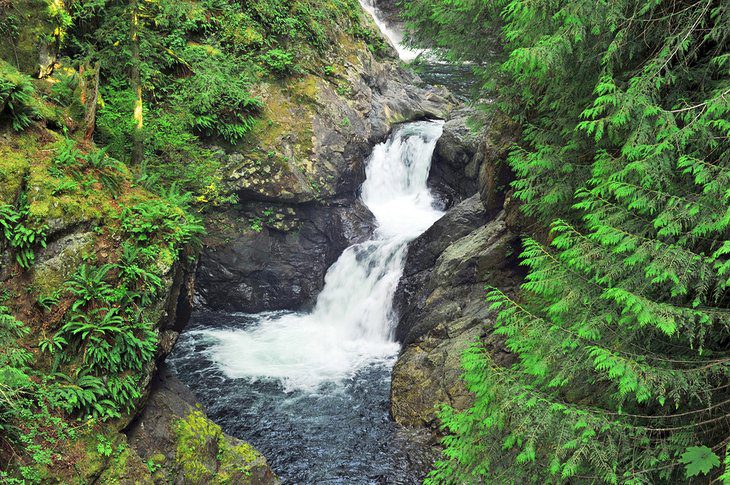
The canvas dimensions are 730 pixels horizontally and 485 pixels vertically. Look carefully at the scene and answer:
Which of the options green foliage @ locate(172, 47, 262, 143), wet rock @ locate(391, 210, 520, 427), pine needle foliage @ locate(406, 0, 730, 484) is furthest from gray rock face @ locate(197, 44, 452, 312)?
pine needle foliage @ locate(406, 0, 730, 484)

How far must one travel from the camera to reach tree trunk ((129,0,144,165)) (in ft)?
30.2

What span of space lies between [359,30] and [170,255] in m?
16.9

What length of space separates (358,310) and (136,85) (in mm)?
9613

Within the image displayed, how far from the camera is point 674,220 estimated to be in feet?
13.5

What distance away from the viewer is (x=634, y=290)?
4.29 m

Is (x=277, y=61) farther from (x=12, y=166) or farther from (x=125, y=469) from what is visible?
(x=125, y=469)

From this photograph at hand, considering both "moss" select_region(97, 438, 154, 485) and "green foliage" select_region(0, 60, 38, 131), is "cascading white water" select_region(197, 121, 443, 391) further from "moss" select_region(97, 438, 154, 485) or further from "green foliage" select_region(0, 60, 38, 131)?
"green foliage" select_region(0, 60, 38, 131)

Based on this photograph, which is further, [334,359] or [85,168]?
[334,359]

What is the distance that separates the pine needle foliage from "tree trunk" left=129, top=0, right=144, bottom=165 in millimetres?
8022

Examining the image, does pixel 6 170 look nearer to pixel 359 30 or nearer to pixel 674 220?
pixel 674 220

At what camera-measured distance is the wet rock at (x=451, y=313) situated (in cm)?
984

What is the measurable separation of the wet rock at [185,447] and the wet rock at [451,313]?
375 centimetres

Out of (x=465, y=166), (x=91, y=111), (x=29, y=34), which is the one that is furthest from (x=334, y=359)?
(x=29, y=34)

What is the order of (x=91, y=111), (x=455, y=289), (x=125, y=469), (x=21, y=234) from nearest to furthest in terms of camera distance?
(x=125, y=469) < (x=21, y=234) < (x=91, y=111) < (x=455, y=289)
